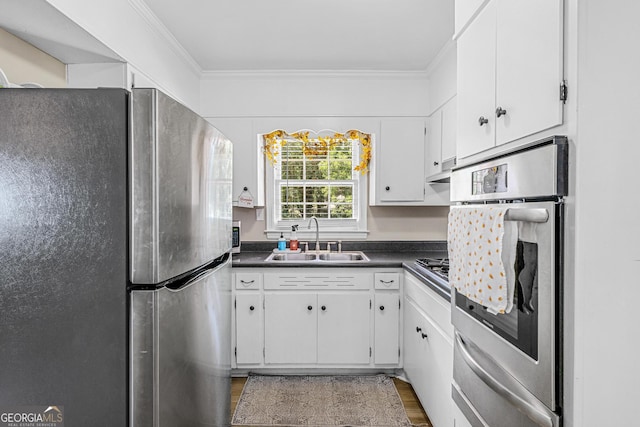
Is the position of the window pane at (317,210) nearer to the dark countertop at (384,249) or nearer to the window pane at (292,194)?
the window pane at (292,194)

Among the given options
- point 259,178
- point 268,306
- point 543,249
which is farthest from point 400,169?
point 543,249

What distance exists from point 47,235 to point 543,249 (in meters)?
1.32

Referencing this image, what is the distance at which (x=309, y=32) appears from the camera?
250cm

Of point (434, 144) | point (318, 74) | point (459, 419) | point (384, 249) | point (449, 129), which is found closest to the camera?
point (459, 419)

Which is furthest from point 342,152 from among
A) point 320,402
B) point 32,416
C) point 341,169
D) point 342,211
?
point 32,416

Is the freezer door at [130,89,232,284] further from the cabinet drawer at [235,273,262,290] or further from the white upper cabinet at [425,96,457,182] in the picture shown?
the white upper cabinet at [425,96,457,182]

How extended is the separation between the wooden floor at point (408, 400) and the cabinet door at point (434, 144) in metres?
1.61

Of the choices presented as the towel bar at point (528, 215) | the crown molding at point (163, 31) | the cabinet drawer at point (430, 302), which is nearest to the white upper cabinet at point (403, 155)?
the cabinet drawer at point (430, 302)

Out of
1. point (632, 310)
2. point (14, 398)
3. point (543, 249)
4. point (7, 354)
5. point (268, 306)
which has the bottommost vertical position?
point (268, 306)

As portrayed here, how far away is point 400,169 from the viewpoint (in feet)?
10.5

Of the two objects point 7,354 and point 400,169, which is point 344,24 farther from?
point 7,354

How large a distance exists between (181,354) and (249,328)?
162 cm

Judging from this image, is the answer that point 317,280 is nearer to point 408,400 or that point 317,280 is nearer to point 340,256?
point 340,256

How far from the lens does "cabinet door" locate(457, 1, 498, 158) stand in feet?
4.20
